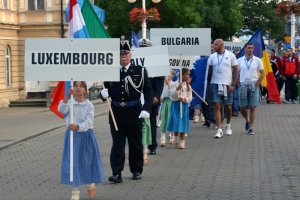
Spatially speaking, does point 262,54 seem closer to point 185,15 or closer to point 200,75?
point 200,75

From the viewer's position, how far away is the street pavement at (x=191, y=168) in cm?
939

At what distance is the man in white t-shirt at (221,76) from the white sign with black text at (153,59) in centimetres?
371

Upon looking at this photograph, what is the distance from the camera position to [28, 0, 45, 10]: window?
39.0 meters

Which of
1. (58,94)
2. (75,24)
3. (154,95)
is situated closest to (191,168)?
(154,95)

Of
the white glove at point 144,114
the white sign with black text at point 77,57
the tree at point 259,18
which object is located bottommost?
the white glove at point 144,114

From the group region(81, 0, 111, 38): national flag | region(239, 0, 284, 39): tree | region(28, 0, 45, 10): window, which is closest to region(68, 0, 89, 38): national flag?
region(81, 0, 111, 38): national flag

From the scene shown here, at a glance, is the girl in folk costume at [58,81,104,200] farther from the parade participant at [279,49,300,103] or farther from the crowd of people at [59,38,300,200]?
the parade participant at [279,49,300,103]

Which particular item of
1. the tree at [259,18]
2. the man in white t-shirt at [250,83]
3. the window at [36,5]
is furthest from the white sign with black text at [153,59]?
the tree at [259,18]

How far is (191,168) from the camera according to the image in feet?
37.6

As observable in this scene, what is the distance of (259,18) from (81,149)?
2741 inches

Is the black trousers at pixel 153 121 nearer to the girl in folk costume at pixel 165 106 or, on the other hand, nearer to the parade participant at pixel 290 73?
the girl in folk costume at pixel 165 106

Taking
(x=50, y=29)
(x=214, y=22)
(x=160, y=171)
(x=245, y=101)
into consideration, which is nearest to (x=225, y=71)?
(x=245, y=101)

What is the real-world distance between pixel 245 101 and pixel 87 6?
6329 millimetres

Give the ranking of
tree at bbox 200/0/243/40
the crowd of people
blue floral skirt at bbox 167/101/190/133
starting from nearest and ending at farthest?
the crowd of people
blue floral skirt at bbox 167/101/190/133
tree at bbox 200/0/243/40
